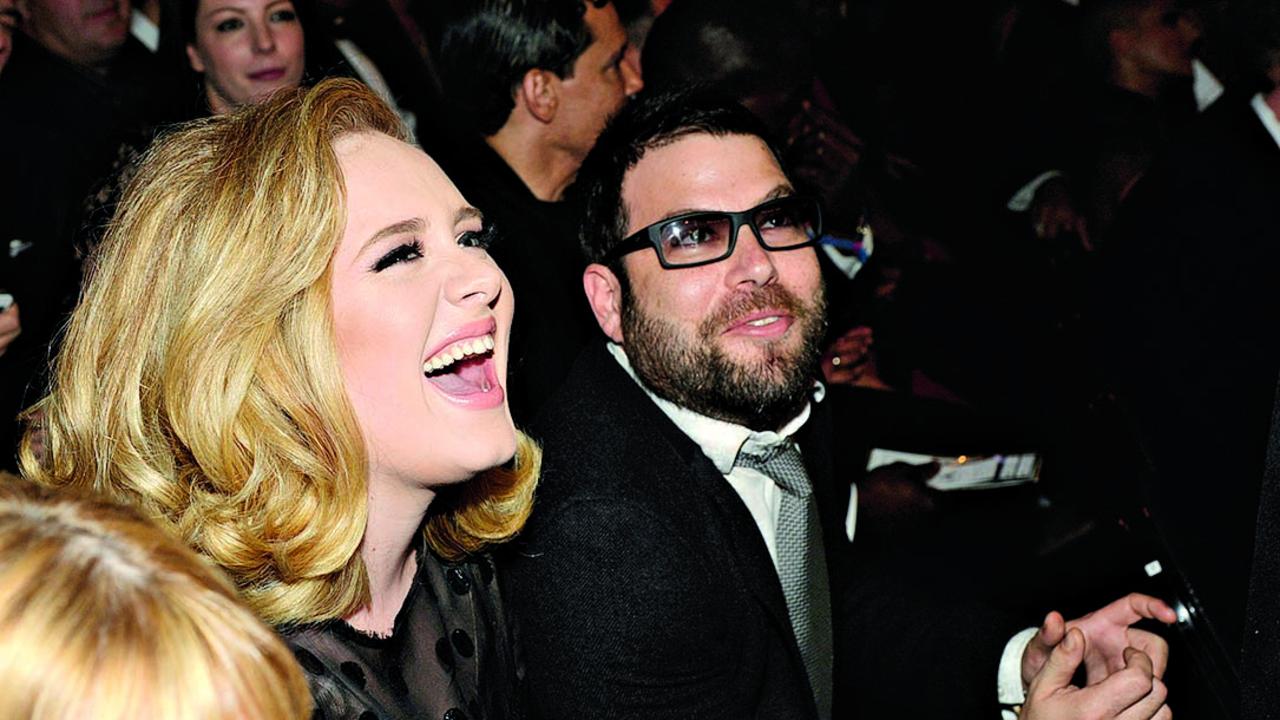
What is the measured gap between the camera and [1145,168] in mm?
3924

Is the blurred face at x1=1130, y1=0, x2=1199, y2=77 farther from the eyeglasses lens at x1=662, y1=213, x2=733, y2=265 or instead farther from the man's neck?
the eyeglasses lens at x1=662, y1=213, x2=733, y2=265

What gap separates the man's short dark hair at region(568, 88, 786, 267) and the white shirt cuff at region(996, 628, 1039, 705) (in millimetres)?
1051

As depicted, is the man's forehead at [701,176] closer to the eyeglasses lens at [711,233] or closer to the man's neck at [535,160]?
the eyeglasses lens at [711,233]

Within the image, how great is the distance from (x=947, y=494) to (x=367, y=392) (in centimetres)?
246

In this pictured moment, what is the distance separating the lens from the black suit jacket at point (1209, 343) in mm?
3361

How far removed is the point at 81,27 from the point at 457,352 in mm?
1460

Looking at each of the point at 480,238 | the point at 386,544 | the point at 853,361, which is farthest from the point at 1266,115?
the point at 386,544

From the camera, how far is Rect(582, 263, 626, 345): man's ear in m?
2.39

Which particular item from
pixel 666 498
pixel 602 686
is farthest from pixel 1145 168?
pixel 602 686

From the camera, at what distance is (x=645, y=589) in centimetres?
196

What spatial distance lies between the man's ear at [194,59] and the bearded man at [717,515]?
3.05 ft

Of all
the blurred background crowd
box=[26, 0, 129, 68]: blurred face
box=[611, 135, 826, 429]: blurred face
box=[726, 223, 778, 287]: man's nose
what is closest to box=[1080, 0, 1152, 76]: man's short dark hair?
the blurred background crowd

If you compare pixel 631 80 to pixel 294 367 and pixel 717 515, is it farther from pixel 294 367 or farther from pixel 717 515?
pixel 294 367

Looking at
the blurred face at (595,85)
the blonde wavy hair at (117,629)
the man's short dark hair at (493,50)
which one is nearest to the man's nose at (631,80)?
the blurred face at (595,85)
